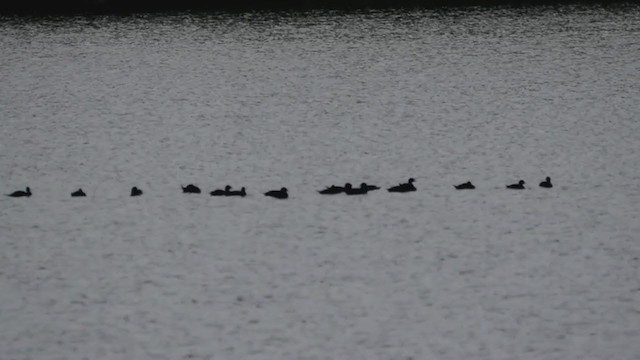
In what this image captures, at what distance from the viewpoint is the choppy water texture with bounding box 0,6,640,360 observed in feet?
29.2

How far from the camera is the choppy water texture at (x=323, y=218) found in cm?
890

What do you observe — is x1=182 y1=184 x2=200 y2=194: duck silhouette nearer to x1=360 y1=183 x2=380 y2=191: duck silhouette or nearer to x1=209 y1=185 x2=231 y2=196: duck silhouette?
x1=209 y1=185 x2=231 y2=196: duck silhouette

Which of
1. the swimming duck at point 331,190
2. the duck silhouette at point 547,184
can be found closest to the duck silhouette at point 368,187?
the swimming duck at point 331,190

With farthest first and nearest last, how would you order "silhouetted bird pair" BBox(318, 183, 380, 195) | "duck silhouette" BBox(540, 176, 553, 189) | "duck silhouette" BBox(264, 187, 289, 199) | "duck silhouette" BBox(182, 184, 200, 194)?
1. "duck silhouette" BBox(182, 184, 200, 194)
2. "duck silhouette" BBox(540, 176, 553, 189)
3. "silhouetted bird pair" BBox(318, 183, 380, 195)
4. "duck silhouette" BBox(264, 187, 289, 199)

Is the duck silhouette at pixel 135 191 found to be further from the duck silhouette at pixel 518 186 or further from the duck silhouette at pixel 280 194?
the duck silhouette at pixel 518 186

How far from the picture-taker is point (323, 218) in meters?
13.1

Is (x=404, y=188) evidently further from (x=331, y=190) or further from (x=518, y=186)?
(x=518, y=186)

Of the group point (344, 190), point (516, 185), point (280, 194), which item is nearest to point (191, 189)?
point (280, 194)

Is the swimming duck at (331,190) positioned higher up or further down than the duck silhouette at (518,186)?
further down

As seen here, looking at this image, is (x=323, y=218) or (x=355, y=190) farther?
(x=355, y=190)

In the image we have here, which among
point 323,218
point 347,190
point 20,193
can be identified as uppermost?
point 347,190

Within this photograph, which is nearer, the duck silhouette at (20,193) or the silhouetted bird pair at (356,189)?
the duck silhouette at (20,193)

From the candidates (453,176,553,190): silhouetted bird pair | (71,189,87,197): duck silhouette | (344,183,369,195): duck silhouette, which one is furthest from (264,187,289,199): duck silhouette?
(71,189,87,197): duck silhouette

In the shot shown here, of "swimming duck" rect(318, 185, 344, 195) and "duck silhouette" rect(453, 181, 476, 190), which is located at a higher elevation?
"duck silhouette" rect(453, 181, 476, 190)
